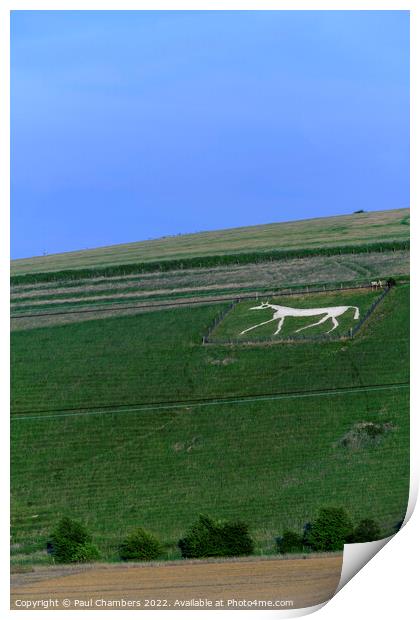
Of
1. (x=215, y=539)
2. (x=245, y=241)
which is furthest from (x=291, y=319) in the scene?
(x=215, y=539)

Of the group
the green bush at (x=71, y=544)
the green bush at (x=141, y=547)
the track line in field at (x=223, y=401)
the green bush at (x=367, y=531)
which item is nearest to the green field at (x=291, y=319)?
the track line in field at (x=223, y=401)

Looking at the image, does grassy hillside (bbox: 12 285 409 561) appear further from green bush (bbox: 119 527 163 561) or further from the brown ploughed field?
the brown ploughed field

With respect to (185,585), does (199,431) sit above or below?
above

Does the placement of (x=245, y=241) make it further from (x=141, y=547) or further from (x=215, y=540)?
(x=141, y=547)

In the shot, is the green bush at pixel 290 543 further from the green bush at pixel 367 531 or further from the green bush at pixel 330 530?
the green bush at pixel 367 531

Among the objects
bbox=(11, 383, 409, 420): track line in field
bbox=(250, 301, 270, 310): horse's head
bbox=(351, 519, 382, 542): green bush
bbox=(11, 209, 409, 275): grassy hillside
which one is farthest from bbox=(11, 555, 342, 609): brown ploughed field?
bbox=(11, 209, 409, 275): grassy hillside

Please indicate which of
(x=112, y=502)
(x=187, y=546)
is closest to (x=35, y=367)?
(x=112, y=502)
